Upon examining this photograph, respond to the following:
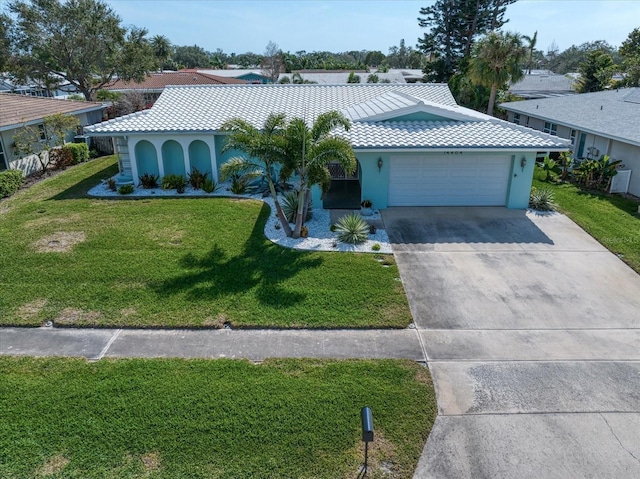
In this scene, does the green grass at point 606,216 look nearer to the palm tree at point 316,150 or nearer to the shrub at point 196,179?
the palm tree at point 316,150

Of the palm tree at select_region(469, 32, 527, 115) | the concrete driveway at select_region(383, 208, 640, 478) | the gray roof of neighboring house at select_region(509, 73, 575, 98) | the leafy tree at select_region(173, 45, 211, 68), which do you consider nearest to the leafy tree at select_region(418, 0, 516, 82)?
the gray roof of neighboring house at select_region(509, 73, 575, 98)

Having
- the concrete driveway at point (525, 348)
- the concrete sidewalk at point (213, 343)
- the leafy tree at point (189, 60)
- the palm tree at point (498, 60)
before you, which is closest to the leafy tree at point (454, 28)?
the palm tree at point (498, 60)

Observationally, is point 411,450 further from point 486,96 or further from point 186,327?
point 486,96

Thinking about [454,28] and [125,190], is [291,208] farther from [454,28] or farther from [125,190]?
[454,28]

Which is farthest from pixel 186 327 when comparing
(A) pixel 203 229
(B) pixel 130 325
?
(A) pixel 203 229

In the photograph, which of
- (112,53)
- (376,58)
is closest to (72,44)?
(112,53)

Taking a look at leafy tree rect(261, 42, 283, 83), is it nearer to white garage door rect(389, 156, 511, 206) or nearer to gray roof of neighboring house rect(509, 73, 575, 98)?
gray roof of neighboring house rect(509, 73, 575, 98)
